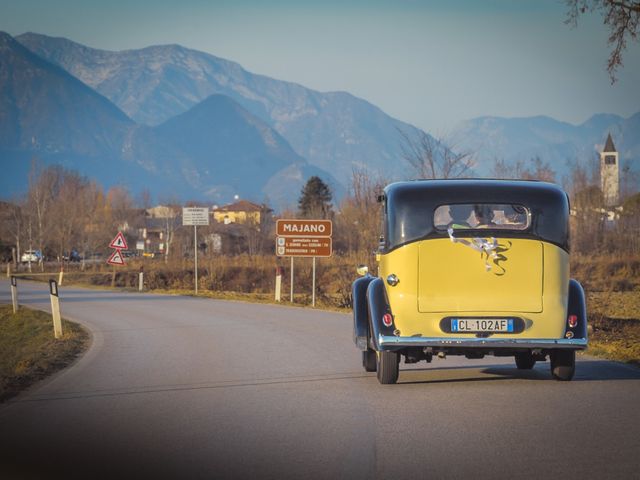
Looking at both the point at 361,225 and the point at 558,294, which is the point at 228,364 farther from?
the point at 361,225

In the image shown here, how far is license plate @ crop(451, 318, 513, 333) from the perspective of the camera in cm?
1029

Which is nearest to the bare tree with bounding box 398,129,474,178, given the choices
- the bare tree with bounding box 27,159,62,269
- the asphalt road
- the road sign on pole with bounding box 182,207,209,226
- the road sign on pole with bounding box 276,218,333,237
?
the road sign on pole with bounding box 276,218,333,237

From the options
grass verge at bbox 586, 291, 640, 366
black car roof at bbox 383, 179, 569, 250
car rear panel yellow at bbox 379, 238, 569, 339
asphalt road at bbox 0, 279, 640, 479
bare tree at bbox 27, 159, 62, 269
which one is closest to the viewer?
asphalt road at bbox 0, 279, 640, 479

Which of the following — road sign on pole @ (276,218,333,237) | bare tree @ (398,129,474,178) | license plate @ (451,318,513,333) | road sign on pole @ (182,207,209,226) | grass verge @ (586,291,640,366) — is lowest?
grass verge @ (586,291,640,366)

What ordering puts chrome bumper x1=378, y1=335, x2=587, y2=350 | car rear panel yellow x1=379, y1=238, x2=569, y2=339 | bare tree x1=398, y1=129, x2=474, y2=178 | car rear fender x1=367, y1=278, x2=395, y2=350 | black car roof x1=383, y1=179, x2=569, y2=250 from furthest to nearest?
bare tree x1=398, y1=129, x2=474, y2=178
black car roof x1=383, y1=179, x2=569, y2=250
car rear fender x1=367, y1=278, x2=395, y2=350
car rear panel yellow x1=379, y1=238, x2=569, y2=339
chrome bumper x1=378, y1=335, x2=587, y2=350

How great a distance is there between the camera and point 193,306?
88.0 ft

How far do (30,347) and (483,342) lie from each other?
11698 millimetres

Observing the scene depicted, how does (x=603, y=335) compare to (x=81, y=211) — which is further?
(x=81, y=211)

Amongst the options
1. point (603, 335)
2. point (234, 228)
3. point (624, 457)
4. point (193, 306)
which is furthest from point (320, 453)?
point (234, 228)

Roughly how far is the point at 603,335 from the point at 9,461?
13.3 metres

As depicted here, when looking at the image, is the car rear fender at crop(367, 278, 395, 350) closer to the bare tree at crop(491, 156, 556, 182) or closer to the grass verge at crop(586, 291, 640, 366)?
the grass verge at crop(586, 291, 640, 366)

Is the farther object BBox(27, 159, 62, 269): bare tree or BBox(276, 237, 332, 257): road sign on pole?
BBox(27, 159, 62, 269): bare tree

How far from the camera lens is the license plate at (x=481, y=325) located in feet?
33.8

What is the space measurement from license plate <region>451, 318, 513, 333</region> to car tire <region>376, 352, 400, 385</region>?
2.64 ft
